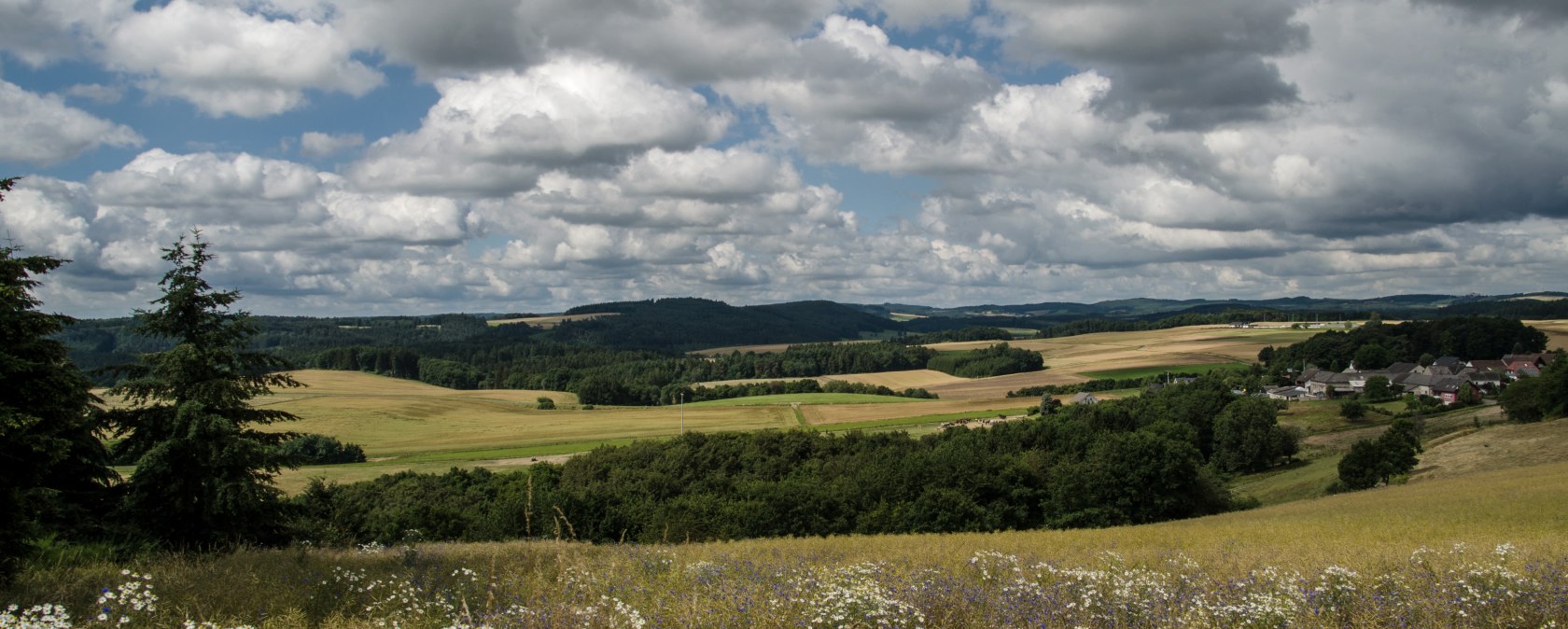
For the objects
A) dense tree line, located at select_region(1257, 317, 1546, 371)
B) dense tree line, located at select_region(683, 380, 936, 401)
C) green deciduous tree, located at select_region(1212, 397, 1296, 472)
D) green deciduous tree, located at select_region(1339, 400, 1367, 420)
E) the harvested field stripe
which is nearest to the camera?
green deciduous tree, located at select_region(1212, 397, 1296, 472)

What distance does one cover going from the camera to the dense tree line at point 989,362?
133 metres

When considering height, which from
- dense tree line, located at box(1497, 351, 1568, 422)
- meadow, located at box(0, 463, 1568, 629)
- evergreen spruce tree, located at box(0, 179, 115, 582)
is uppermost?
evergreen spruce tree, located at box(0, 179, 115, 582)

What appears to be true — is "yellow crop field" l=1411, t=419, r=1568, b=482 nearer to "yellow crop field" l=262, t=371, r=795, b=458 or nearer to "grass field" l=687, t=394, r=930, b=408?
"yellow crop field" l=262, t=371, r=795, b=458

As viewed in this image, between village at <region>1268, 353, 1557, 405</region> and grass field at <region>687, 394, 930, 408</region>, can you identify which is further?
grass field at <region>687, 394, 930, 408</region>

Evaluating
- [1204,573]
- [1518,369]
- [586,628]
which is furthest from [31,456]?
[1518,369]

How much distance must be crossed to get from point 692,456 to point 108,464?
145 ft

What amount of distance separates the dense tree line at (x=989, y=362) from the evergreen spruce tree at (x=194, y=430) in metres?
120

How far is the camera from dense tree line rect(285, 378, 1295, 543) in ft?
128

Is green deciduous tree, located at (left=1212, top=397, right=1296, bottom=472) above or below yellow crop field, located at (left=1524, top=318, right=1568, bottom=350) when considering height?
below

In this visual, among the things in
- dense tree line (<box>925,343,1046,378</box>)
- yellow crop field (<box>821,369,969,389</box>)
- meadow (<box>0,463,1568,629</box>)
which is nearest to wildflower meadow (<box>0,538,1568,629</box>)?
meadow (<box>0,463,1568,629</box>)

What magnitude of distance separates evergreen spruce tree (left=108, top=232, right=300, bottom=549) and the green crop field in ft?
360

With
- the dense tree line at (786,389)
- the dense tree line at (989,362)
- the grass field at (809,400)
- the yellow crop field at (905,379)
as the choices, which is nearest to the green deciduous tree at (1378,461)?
the grass field at (809,400)

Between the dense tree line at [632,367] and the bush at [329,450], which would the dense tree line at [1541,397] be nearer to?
the dense tree line at [632,367]

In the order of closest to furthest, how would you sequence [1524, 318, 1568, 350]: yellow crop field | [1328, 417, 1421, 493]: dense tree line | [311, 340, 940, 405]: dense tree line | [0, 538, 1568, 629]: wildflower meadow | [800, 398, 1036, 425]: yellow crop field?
[0, 538, 1568, 629]: wildflower meadow, [1328, 417, 1421, 493]: dense tree line, [800, 398, 1036, 425]: yellow crop field, [1524, 318, 1568, 350]: yellow crop field, [311, 340, 940, 405]: dense tree line
